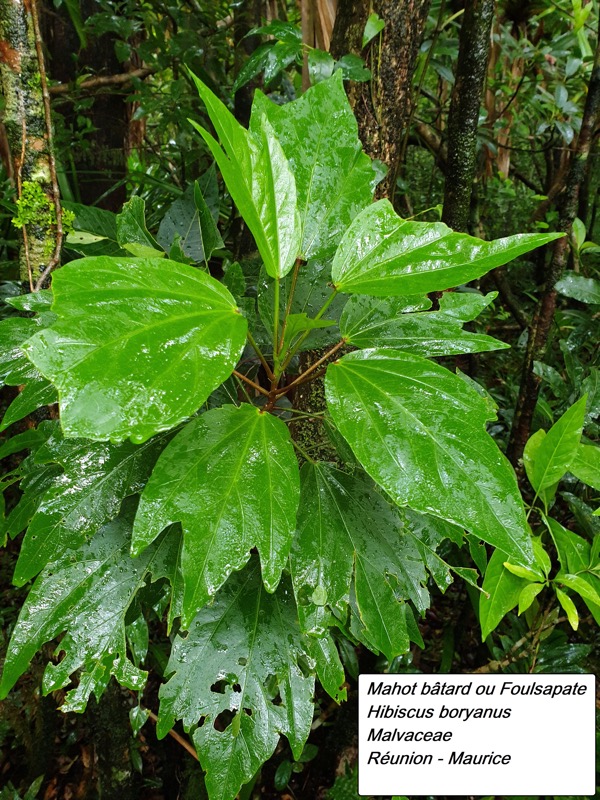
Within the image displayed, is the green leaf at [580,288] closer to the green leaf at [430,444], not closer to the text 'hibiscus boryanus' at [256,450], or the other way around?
the text 'hibiscus boryanus' at [256,450]

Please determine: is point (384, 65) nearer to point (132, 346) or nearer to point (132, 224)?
point (132, 224)

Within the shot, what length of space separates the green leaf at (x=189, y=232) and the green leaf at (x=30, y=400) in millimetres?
314

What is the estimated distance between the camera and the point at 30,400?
642 millimetres

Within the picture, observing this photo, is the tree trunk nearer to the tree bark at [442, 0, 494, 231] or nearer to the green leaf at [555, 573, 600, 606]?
the tree bark at [442, 0, 494, 231]

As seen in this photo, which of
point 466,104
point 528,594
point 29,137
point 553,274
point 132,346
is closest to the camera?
point 132,346

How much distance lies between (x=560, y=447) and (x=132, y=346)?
751 millimetres

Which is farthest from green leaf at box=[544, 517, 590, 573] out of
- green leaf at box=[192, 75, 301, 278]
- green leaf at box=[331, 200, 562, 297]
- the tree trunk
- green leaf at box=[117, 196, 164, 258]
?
the tree trunk

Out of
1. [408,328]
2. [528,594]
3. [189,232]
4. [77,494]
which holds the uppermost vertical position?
[189,232]

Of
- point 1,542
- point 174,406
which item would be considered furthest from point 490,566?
point 1,542

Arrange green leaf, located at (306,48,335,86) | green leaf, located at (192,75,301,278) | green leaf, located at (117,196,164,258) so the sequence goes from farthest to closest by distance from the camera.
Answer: green leaf, located at (306,48,335,86)
green leaf, located at (117,196,164,258)
green leaf, located at (192,75,301,278)

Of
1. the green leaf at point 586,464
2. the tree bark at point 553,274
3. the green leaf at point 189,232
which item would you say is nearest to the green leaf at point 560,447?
the green leaf at point 586,464

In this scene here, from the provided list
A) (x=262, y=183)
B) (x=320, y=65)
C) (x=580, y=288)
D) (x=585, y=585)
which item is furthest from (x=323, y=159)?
(x=580, y=288)

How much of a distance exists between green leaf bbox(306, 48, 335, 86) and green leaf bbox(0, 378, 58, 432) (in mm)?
682

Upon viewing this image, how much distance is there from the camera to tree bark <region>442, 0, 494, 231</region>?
3.53 feet
